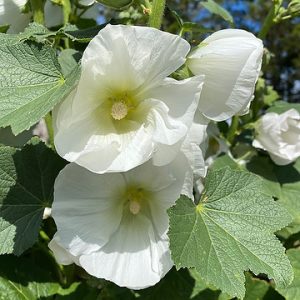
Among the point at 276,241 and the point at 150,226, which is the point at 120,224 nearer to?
the point at 150,226

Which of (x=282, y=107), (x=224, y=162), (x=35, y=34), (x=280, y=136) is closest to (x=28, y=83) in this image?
(x=35, y=34)

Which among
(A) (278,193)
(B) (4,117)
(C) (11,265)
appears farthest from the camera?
(A) (278,193)

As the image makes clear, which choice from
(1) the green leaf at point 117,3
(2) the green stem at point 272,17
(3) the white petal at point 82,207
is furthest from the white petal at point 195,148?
(2) the green stem at point 272,17

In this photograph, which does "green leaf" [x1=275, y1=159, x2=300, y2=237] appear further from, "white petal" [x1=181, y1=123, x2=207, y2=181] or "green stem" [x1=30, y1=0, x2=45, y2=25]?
"green stem" [x1=30, y1=0, x2=45, y2=25]

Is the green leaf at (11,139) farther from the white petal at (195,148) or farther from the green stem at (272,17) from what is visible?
the green stem at (272,17)

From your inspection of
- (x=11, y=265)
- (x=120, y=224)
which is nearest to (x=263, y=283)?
(x=120, y=224)
